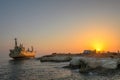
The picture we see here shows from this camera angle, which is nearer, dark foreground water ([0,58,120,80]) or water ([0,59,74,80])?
dark foreground water ([0,58,120,80])

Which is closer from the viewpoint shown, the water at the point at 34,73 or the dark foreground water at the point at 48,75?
the dark foreground water at the point at 48,75

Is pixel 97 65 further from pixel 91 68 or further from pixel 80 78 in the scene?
pixel 80 78

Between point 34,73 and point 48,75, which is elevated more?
point 34,73

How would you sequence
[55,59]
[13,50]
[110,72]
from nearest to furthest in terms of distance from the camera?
1. [110,72]
2. [55,59]
3. [13,50]

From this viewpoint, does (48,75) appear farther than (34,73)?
No

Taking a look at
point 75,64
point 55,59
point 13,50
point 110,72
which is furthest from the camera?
point 13,50

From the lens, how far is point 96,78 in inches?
1810

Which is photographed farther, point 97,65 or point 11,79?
point 97,65

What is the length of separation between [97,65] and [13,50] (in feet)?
332

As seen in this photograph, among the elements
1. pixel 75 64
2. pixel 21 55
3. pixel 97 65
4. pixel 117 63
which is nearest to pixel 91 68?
pixel 97 65

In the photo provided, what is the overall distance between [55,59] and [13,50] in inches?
1509

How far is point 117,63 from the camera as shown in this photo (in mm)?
58219

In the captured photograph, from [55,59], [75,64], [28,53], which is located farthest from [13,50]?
[75,64]

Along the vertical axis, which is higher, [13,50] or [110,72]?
[13,50]
